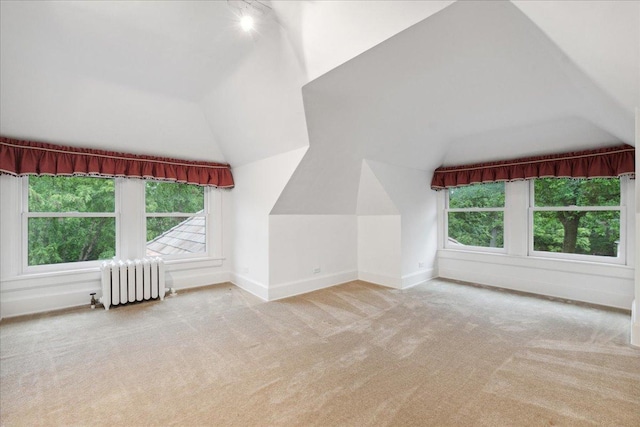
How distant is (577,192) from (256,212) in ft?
14.4

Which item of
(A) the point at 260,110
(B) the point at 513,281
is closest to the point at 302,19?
(A) the point at 260,110

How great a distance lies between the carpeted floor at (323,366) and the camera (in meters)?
1.75

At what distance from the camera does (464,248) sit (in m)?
4.96

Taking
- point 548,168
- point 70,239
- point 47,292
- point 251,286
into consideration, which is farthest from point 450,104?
point 47,292

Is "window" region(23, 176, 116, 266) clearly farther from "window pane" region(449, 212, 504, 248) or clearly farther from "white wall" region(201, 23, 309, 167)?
"window pane" region(449, 212, 504, 248)

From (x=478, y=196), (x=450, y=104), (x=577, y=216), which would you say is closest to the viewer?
(x=450, y=104)

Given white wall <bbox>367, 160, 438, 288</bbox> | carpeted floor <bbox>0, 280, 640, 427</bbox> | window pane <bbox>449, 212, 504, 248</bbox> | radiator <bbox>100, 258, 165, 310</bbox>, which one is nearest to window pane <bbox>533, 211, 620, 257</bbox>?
window pane <bbox>449, 212, 504, 248</bbox>

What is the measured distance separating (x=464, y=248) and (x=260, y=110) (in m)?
3.96

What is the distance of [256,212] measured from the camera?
13.8 feet

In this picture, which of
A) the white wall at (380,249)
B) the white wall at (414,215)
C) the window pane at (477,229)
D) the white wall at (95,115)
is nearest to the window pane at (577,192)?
the window pane at (477,229)

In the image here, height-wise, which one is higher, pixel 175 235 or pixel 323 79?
pixel 323 79

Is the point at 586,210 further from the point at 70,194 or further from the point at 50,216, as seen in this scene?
the point at 50,216

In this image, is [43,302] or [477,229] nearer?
[43,302]

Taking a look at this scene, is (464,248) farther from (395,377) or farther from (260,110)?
(260,110)
